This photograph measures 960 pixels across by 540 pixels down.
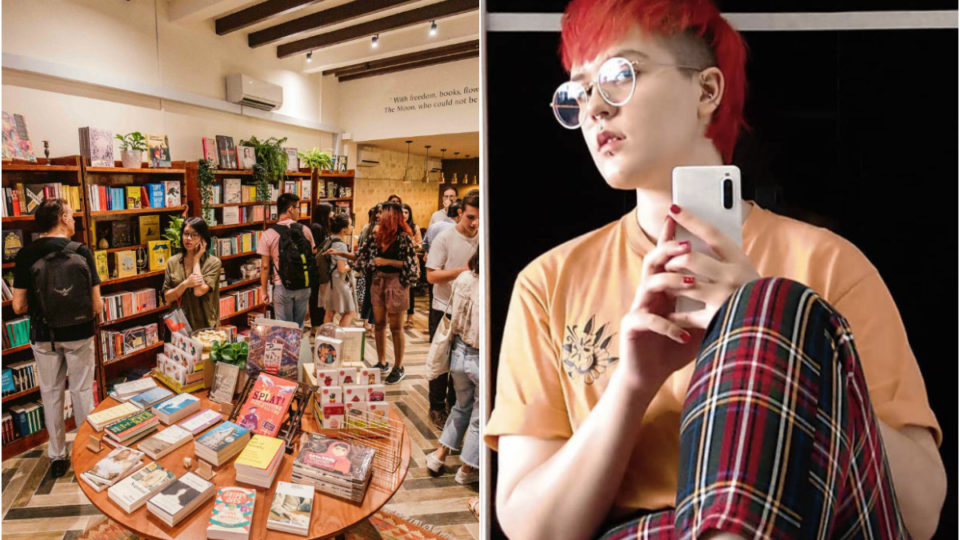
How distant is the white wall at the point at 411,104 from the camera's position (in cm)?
718

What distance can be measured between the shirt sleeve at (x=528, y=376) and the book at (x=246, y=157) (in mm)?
5964

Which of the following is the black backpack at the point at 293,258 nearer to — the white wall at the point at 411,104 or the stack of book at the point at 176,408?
the stack of book at the point at 176,408

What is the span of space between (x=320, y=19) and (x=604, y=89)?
5.71 metres

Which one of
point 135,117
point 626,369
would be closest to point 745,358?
point 626,369

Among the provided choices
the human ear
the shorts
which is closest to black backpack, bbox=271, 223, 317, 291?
the shorts

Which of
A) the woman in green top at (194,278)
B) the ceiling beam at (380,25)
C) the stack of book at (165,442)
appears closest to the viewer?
the stack of book at (165,442)

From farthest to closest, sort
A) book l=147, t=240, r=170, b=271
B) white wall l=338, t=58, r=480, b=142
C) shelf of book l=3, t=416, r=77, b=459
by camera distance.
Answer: white wall l=338, t=58, r=480, b=142 → book l=147, t=240, r=170, b=271 → shelf of book l=3, t=416, r=77, b=459

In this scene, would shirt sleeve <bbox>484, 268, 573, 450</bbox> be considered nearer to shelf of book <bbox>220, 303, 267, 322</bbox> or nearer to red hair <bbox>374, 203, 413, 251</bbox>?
red hair <bbox>374, 203, 413, 251</bbox>

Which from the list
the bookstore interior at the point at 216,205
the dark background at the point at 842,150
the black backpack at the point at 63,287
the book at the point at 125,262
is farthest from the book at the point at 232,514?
the book at the point at 125,262

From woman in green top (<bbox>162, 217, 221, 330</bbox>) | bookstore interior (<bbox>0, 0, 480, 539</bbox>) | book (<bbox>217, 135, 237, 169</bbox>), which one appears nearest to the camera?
bookstore interior (<bbox>0, 0, 480, 539</bbox>)

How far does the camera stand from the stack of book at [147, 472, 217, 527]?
1.81m

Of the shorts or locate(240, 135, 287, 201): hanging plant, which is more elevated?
locate(240, 135, 287, 201): hanging plant

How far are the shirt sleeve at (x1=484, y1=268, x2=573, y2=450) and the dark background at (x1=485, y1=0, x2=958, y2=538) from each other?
95 millimetres

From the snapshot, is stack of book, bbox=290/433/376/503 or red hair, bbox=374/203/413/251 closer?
stack of book, bbox=290/433/376/503
